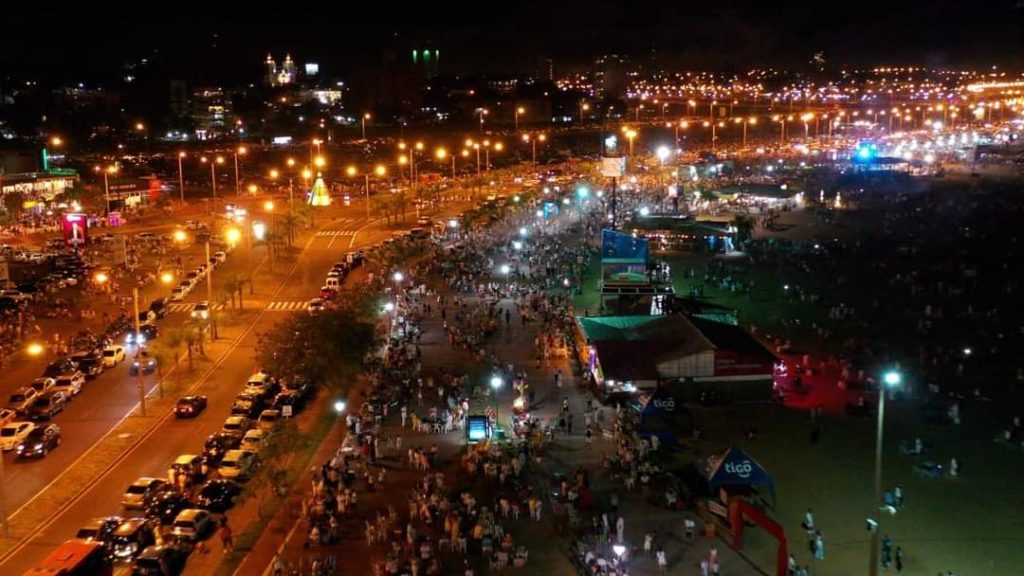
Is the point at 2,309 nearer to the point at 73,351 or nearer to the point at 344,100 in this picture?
the point at 73,351

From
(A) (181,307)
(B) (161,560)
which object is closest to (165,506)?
(B) (161,560)

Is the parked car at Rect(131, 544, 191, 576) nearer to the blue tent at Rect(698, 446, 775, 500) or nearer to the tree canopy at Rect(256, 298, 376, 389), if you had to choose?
the tree canopy at Rect(256, 298, 376, 389)

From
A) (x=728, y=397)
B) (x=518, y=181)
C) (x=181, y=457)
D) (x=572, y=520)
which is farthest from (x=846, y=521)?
(x=518, y=181)

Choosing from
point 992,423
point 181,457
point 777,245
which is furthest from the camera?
point 777,245

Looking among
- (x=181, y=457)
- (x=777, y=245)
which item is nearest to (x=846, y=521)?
(x=181, y=457)

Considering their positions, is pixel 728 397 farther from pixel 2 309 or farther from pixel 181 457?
pixel 2 309

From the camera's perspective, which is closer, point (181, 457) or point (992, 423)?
point (181, 457)

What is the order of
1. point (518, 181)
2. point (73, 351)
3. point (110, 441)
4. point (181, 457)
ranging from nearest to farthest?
1. point (181, 457)
2. point (110, 441)
3. point (73, 351)
4. point (518, 181)
